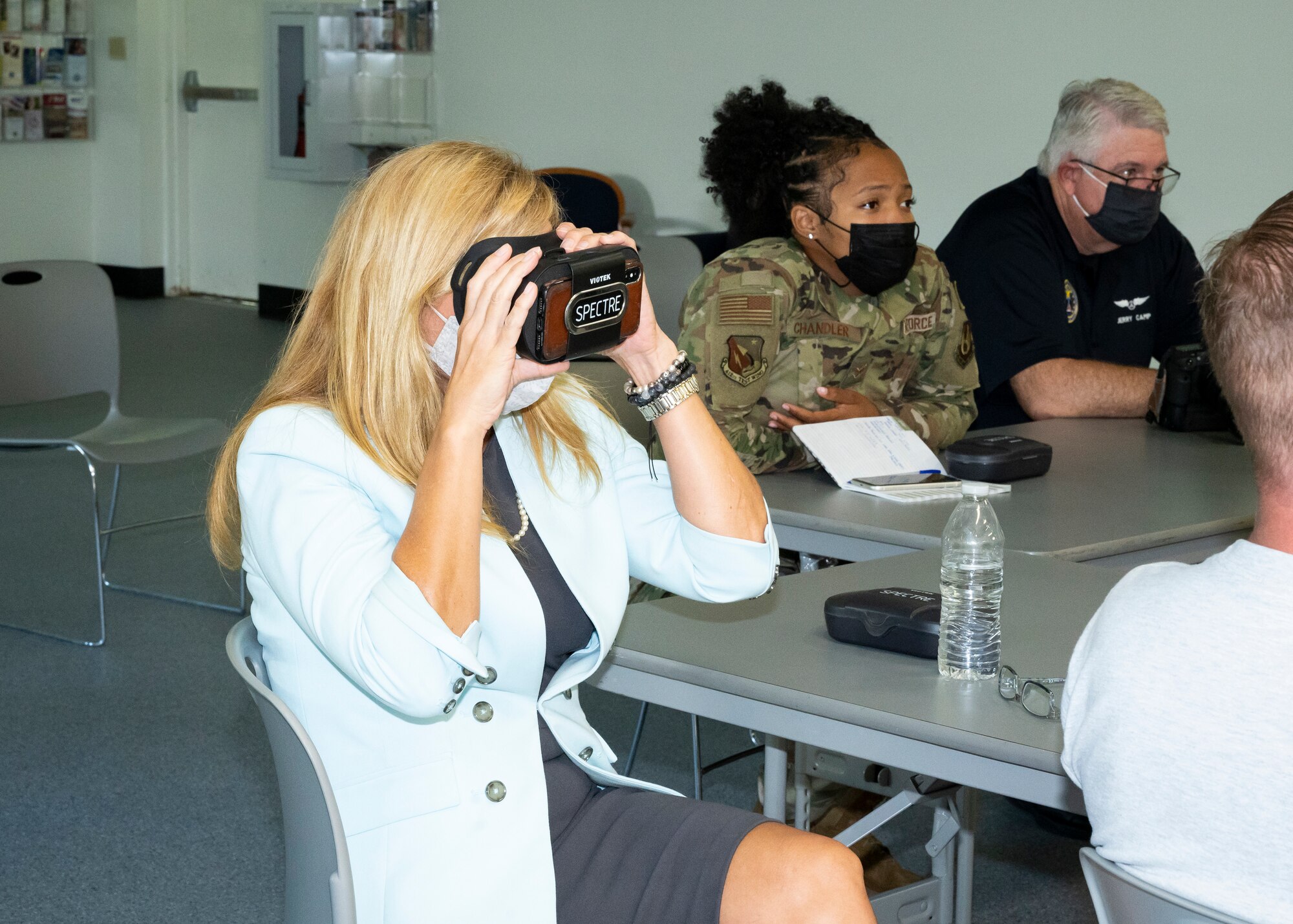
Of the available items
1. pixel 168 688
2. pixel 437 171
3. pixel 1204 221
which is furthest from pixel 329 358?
pixel 1204 221

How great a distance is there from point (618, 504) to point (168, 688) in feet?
6.64

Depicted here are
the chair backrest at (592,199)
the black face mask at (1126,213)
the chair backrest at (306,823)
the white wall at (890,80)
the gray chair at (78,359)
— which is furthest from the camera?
the chair backrest at (592,199)

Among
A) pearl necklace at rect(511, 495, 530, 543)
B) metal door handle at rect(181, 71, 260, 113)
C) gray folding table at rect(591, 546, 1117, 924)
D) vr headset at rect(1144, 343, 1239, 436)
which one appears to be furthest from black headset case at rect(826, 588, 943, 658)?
metal door handle at rect(181, 71, 260, 113)

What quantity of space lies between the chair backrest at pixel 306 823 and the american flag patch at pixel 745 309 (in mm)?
1389

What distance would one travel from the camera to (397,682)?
1.21 metres

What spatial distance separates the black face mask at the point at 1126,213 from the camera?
10.3ft

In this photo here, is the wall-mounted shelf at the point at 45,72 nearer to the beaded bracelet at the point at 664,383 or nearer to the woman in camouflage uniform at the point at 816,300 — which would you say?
the woman in camouflage uniform at the point at 816,300

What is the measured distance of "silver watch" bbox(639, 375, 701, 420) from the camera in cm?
150

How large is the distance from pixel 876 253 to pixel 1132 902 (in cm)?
176

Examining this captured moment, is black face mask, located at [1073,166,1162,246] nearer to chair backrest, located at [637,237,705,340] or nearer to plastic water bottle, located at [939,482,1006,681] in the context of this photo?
chair backrest, located at [637,237,705,340]

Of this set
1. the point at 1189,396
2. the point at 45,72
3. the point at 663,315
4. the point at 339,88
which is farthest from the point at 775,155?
the point at 45,72

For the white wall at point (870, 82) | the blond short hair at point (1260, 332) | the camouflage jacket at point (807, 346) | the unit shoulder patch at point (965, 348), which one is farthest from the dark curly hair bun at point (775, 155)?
the white wall at point (870, 82)

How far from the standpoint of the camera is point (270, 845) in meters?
2.49

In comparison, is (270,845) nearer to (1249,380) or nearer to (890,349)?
(890,349)
